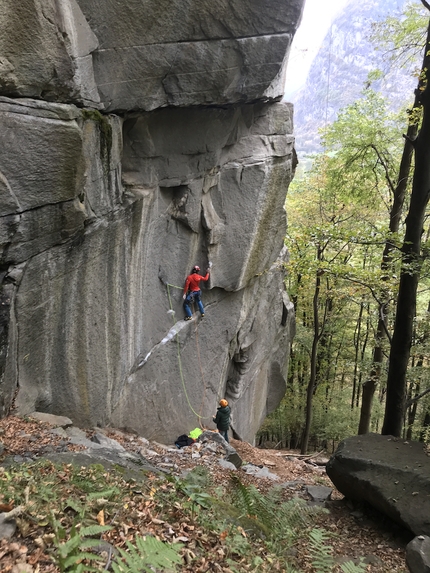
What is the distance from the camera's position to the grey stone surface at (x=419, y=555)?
5.29 m

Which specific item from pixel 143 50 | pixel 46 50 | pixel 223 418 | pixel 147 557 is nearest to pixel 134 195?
pixel 143 50

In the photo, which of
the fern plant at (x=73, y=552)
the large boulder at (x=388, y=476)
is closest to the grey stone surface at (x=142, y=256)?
the fern plant at (x=73, y=552)

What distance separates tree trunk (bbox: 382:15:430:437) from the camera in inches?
343

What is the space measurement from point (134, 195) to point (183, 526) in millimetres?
7009

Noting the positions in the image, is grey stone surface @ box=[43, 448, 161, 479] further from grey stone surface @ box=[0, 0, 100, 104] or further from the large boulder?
grey stone surface @ box=[0, 0, 100, 104]

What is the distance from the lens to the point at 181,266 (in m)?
11.6

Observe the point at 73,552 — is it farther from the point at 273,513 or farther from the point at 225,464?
the point at 225,464

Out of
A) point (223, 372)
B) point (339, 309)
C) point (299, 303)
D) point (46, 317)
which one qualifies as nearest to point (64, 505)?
point (46, 317)

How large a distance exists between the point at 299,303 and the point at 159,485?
66.4ft

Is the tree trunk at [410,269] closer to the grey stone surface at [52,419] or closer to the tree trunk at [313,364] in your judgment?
the grey stone surface at [52,419]

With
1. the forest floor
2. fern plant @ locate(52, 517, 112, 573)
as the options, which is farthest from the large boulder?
fern plant @ locate(52, 517, 112, 573)

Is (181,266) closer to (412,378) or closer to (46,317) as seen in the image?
(46,317)

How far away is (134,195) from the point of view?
9.37 metres

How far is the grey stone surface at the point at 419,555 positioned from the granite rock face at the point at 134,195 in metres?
6.65
